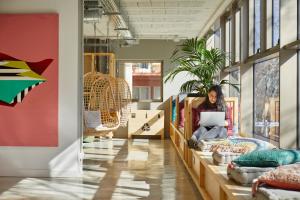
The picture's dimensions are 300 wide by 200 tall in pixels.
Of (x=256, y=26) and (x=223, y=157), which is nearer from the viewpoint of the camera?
(x=223, y=157)

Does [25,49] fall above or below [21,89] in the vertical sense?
above

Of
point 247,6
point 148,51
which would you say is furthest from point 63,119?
point 148,51

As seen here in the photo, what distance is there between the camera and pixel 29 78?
6.23 metres

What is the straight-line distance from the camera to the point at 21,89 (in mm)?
6230

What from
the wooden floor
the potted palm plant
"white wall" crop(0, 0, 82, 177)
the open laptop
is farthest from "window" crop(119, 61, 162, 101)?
the open laptop

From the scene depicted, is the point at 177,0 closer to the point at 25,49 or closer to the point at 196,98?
the point at 196,98

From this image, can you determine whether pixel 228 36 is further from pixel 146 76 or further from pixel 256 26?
pixel 146 76

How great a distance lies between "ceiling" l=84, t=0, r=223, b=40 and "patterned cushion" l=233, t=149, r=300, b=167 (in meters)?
5.15

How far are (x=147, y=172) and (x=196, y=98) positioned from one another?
1.35m

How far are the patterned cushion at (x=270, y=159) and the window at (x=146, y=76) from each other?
980cm

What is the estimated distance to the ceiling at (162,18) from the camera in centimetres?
833

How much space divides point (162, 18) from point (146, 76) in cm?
369

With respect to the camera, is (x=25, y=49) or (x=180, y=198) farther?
(x=25, y=49)

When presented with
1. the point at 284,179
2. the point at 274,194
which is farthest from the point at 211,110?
the point at 274,194
